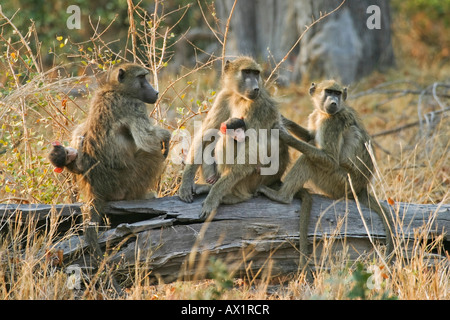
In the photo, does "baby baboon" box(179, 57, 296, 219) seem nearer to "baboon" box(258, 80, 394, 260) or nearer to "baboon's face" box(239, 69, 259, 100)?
"baboon's face" box(239, 69, 259, 100)

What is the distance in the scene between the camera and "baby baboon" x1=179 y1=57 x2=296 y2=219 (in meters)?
4.73

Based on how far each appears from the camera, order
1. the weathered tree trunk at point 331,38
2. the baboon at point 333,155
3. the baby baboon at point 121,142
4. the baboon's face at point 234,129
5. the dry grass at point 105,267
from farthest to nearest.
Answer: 1. the weathered tree trunk at point 331,38
2. the baboon at point 333,155
3. the baboon's face at point 234,129
4. the baby baboon at point 121,142
5. the dry grass at point 105,267

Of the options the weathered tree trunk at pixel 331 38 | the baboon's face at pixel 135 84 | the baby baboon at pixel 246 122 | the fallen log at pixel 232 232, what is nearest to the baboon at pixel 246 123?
the baby baboon at pixel 246 122

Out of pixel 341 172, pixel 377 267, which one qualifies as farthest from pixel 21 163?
pixel 377 267

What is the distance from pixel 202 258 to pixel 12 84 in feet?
8.82

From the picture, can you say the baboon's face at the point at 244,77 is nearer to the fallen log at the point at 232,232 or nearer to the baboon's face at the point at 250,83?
the baboon's face at the point at 250,83

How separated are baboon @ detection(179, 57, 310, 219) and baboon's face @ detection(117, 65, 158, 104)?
23.9 inches

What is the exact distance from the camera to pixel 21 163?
17.5 feet

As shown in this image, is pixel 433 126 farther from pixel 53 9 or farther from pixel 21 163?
pixel 53 9

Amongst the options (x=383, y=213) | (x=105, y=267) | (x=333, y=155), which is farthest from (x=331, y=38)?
(x=105, y=267)

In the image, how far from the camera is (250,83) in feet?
15.8

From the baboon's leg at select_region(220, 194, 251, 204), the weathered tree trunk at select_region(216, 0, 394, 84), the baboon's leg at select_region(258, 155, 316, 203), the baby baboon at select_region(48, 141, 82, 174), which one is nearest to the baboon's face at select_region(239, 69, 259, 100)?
the baboon's leg at select_region(258, 155, 316, 203)

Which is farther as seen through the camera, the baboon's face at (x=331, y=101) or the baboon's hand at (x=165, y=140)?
the baboon's face at (x=331, y=101)

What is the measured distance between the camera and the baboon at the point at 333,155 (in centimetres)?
494
